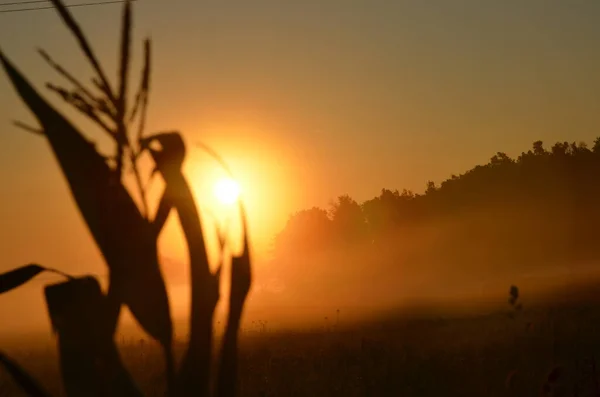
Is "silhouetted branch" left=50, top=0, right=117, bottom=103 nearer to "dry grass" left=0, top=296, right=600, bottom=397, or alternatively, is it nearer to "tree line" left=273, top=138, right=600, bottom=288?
"dry grass" left=0, top=296, right=600, bottom=397

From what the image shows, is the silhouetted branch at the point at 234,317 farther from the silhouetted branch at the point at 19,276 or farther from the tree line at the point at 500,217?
the tree line at the point at 500,217

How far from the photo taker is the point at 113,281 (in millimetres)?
1366

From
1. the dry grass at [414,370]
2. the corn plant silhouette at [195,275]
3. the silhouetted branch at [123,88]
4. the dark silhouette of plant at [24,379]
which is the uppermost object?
the silhouetted branch at [123,88]

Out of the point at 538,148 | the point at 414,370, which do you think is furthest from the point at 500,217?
the point at 414,370

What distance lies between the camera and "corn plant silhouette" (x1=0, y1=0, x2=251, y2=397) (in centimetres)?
134

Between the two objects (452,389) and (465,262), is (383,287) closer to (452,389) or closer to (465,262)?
(465,262)

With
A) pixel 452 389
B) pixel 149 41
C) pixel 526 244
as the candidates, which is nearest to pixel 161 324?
pixel 149 41

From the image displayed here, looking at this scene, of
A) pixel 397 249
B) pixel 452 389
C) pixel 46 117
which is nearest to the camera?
pixel 46 117

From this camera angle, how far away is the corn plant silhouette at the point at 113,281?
1.34 metres

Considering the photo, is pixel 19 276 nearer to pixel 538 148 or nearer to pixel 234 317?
pixel 234 317

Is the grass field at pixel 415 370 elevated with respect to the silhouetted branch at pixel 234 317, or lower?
lower

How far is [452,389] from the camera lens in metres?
8.42

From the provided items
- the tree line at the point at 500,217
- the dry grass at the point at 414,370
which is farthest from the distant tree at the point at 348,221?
the dry grass at the point at 414,370

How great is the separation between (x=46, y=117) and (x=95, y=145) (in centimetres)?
10
